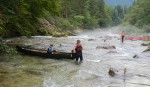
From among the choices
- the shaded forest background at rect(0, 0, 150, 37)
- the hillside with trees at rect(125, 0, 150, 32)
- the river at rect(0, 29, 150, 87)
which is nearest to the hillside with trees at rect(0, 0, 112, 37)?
the shaded forest background at rect(0, 0, 150, 37)

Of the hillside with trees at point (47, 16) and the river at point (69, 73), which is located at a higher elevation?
the hillside with trees at point (47, 16)

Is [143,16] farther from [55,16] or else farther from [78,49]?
[78,49]

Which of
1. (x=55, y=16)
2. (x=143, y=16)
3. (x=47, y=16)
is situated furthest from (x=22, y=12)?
(x=143, y=16)

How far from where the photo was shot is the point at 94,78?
15.2m

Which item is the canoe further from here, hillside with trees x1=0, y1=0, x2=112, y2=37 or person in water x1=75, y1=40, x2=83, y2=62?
hillside with trees x1=0, y1=0, x2=112, y2=37

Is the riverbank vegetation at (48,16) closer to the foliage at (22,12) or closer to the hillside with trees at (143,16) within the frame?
the foliage at (22,12)

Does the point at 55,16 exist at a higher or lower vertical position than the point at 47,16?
higher

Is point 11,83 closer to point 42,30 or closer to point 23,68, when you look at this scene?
point 23,68

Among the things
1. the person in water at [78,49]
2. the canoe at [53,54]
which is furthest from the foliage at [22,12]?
the person in water at [78,49]

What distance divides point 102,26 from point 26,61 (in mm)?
86871

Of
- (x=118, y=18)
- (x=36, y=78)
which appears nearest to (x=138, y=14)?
(x=36, y=78)

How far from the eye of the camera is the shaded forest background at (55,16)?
872 inches

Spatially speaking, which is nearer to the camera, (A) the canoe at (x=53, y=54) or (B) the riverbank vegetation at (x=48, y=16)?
(A) the canoe at (x=53, y=54)

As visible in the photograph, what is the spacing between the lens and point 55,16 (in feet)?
224
